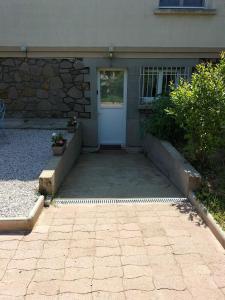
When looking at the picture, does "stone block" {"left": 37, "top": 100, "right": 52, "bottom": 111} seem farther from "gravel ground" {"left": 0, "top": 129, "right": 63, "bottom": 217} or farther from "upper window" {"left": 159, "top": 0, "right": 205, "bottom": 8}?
"upper window" {"left": 159, "top": 0, "right": 205, "bottom": 8}

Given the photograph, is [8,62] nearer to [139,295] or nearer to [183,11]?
[183,11]

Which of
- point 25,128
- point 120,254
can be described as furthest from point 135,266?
point 25,128

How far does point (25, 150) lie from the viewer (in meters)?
6.84

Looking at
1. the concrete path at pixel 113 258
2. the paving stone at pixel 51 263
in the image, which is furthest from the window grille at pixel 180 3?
the paving stone at pixel 51 263

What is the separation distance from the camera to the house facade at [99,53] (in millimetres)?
8461

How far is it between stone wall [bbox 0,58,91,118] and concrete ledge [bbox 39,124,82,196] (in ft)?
5.17

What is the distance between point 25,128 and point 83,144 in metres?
1.93

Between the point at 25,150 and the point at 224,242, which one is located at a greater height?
the point at 25,150

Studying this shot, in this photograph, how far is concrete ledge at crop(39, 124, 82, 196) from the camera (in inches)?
192

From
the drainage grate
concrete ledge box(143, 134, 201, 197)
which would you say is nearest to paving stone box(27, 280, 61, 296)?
the drainage grate

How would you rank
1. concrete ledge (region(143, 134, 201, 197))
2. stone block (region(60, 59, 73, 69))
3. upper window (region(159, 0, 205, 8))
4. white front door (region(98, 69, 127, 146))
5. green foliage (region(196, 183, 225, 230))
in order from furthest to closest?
white front door (region(98, 69, 127, 146))
stone block (region(60, 59, 73, 69))
upper window (region(159, 0, 205, 8))
concrete ledge (region(143, 134, 201, 197))
green foliage (region(196, 183, 225, 230))

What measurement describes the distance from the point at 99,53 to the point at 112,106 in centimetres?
162

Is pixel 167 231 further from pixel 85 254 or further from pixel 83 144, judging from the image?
pixel 83 144

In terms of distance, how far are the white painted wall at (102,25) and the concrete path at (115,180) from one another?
337 centimetres
